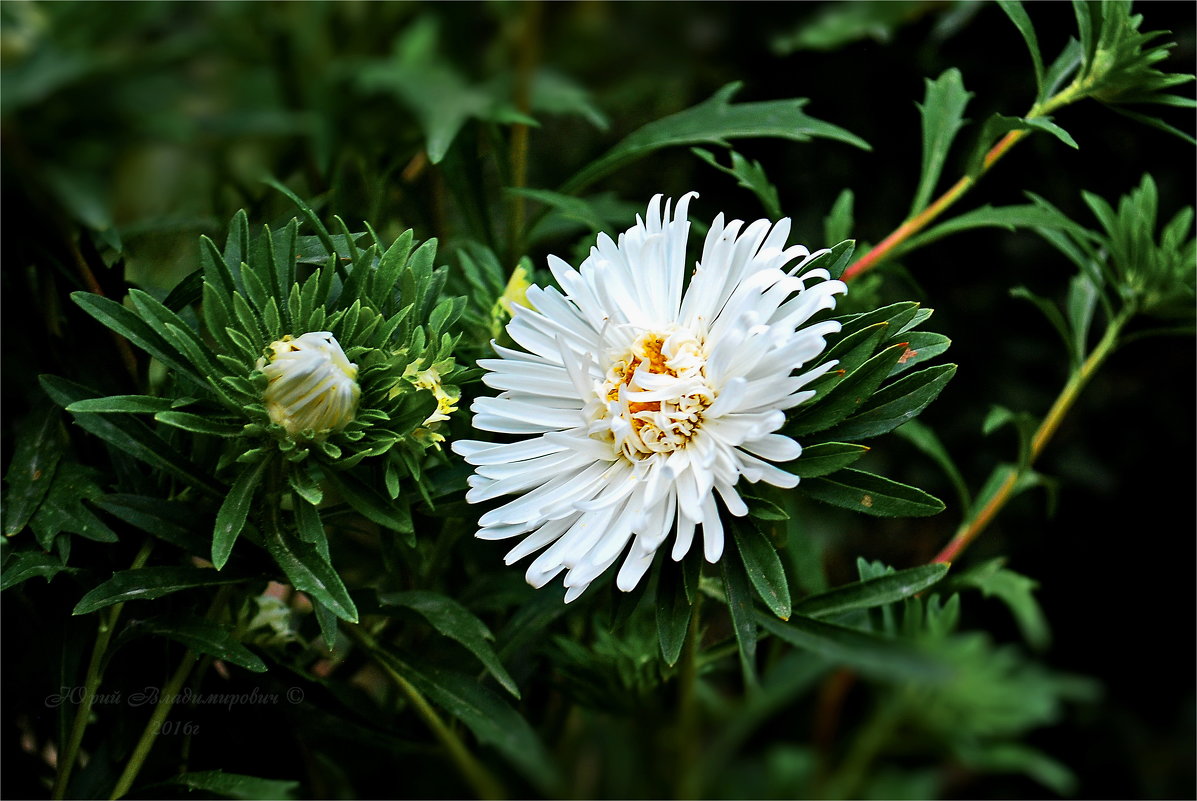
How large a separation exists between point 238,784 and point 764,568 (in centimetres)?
22

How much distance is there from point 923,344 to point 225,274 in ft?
0.81

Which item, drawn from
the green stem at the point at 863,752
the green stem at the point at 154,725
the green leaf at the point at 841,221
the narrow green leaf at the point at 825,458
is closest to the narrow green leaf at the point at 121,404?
the green stem at the point at 154,725

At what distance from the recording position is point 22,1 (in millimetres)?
542

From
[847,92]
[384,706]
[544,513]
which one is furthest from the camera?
[847,92]

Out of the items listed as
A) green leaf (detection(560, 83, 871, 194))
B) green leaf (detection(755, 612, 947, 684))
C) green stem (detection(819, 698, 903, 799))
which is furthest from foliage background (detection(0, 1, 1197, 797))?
green leaf (detection(755, 612, 947, 684))

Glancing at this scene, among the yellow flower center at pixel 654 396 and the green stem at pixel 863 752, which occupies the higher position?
the yellow flower center at pixel 654 396

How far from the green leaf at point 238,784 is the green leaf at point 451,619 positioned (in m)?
0.08

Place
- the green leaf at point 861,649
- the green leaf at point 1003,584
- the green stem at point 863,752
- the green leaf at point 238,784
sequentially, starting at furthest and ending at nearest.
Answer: the green stem at point 863,752 < the green leaf at point 1003,584 < the green leaf at point 238,784 < the green leaf at point 861,649

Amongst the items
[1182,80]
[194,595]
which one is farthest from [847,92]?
[194,595]

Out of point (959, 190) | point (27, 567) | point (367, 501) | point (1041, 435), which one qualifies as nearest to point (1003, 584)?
point (1041, 435)

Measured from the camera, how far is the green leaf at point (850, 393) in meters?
0.33

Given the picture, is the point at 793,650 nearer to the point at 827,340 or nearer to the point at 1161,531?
the point at 827,340

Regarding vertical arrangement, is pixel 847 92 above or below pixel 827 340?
above

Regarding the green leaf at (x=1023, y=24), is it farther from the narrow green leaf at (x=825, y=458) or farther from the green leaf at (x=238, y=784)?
the green leaf at (x=238, y=784)
